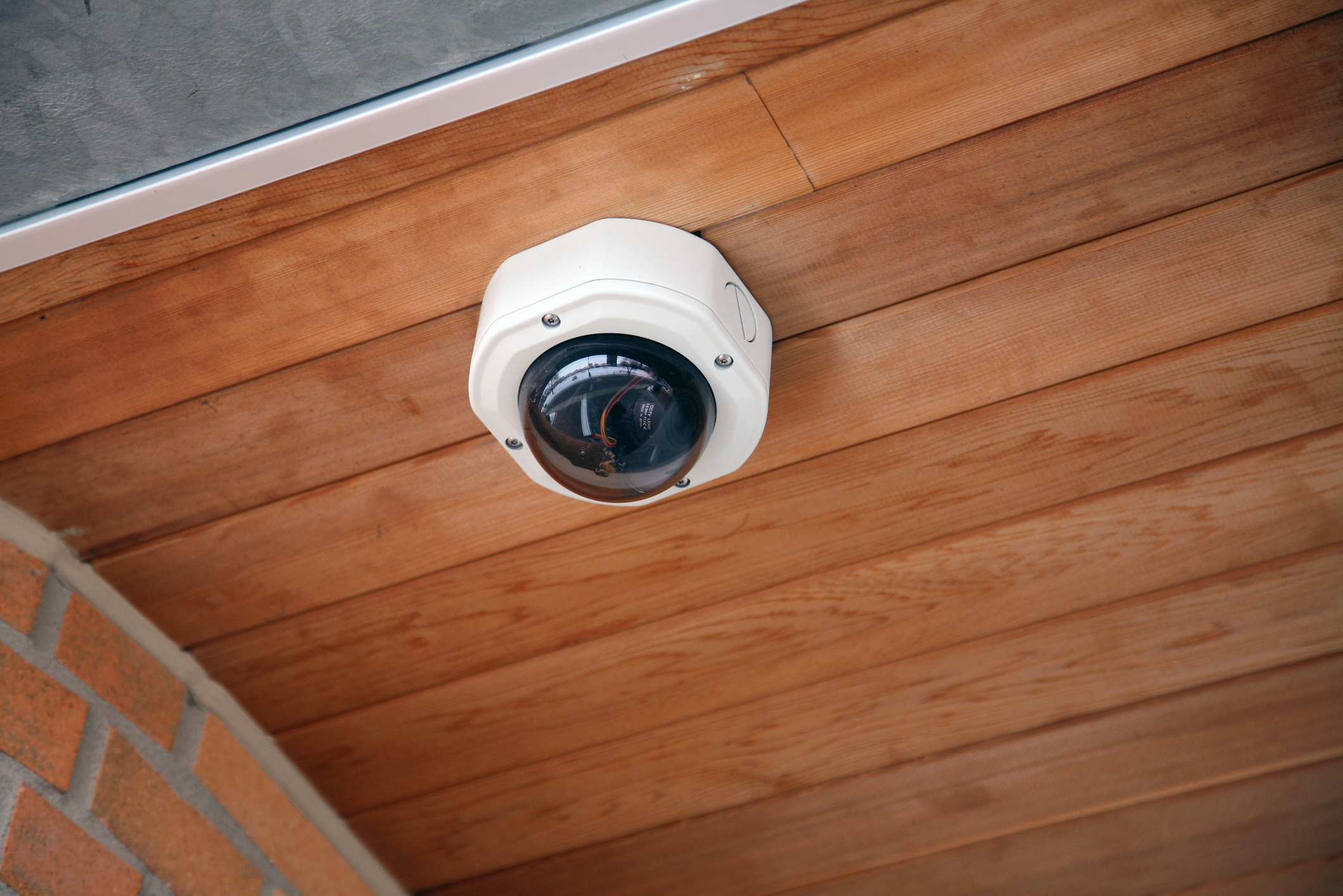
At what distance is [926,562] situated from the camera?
0.95 meters

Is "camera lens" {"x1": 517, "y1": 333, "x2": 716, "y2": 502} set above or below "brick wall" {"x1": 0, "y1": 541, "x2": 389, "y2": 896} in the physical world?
above

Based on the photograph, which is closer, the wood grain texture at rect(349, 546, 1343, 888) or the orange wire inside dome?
the orange wire inside dome

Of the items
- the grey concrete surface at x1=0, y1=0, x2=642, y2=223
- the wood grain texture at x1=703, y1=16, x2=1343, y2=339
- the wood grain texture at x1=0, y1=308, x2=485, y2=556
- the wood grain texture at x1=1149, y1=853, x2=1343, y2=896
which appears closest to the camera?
the grey concrete surface at x1=0, y1=0, x2=642, y2=223

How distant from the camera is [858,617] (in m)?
0.99

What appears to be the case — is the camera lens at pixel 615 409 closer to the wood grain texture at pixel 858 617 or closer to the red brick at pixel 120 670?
the wood grain texture at pixel 858 617

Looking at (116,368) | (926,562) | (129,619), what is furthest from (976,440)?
(129,619)

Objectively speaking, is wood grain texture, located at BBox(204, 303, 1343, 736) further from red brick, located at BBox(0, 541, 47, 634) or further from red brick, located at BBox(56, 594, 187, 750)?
red brick, located at BBox(0, 541, 47, 634)

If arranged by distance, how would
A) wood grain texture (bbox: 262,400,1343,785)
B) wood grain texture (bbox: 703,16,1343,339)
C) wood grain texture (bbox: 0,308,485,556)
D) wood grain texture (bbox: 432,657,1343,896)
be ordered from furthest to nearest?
wood grain texture (bbox: 432,657,1343,896) < wood grain texture (bbox: 262,400,1343,785) < wood grain texture (bbox: 0,308,485,556) < wood grain texture (bbox: 703,16,1343,339)

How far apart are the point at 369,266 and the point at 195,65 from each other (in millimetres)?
196

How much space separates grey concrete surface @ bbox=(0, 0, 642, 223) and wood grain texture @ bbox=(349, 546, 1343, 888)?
777mm

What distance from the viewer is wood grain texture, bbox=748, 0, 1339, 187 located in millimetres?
675

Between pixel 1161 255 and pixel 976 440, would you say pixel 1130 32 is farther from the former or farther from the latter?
pixel 976 440

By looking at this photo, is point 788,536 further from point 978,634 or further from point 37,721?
point 37,721

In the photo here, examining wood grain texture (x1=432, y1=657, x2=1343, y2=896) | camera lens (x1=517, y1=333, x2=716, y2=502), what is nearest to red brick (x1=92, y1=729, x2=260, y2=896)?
wood grain texture (x1=432, y1=657, x2=1343, y2=896)
